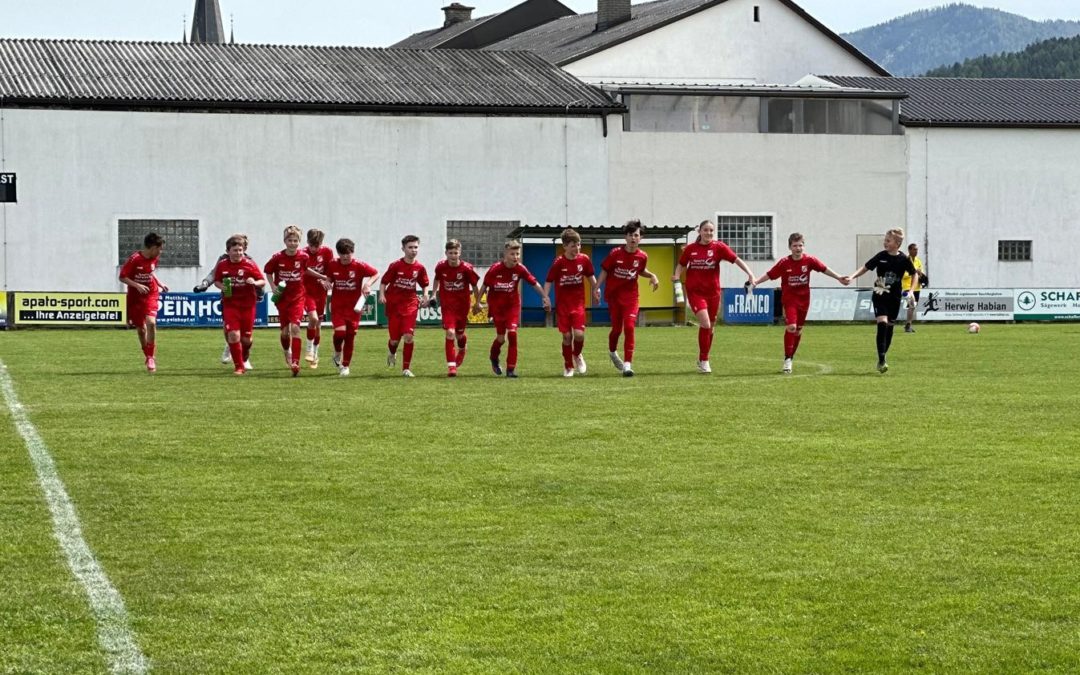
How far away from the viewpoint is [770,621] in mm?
7047

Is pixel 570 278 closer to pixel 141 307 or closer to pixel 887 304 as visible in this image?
pixel 887 304

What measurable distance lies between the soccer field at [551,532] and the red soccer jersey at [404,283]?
145 inches

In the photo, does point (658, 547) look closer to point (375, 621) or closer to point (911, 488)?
point (375, 621)

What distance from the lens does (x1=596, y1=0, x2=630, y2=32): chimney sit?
216 feet

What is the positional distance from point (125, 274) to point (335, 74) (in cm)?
2876

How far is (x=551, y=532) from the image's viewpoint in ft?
30.2

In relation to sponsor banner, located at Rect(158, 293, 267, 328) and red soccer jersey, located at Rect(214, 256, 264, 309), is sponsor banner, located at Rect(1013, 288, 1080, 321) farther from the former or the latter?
red soccer jersey, located at Rect(214, 256, 264, 309)

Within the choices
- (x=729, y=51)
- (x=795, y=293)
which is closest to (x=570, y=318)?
(x=795, y=293)

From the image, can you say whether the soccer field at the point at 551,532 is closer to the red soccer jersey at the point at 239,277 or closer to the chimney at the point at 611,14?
the red soccer jersey at the point at 239,277

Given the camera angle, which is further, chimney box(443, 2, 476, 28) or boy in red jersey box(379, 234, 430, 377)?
chimney box(443, 2, 476, 28)

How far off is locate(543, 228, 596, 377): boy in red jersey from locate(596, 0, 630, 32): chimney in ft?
147

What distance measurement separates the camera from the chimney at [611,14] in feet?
216

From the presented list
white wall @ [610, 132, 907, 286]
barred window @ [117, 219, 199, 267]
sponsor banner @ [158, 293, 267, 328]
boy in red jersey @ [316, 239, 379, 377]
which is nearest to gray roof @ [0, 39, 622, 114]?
white wall @ [610, 132, 907, 286]

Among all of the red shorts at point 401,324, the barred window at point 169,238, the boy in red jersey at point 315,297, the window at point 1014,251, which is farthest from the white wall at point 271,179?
the red shorts at point 401,324
